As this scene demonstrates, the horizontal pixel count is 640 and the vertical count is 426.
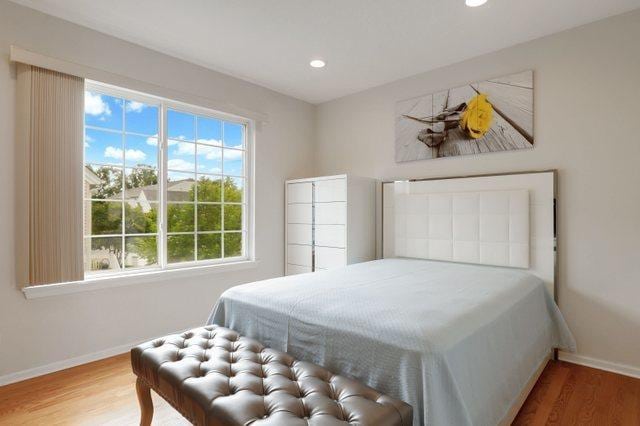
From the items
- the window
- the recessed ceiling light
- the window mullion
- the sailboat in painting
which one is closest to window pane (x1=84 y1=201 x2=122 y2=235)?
the window

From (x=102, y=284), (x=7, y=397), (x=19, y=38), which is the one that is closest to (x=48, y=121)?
(x=19, y=38)

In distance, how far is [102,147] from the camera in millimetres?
2695

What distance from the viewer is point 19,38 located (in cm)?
224

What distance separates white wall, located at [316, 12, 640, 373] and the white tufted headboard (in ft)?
0.38

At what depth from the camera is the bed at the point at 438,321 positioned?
1286 millimetres

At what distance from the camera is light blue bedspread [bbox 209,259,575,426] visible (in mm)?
1265

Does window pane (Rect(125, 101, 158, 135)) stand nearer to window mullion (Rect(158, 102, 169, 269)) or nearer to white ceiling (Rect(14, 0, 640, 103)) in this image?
window mullion (Rect(158, 102, 169, 269))

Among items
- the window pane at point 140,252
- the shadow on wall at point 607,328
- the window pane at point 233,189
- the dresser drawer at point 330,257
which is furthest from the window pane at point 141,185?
the shadow on wall at point 607,328

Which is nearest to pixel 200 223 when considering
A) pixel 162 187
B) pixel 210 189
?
pixel 210 189

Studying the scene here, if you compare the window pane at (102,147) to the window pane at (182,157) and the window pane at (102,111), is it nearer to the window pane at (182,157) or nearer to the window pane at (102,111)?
the window pane at (102,111)

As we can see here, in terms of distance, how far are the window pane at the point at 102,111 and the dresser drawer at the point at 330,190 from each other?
186 centimetres

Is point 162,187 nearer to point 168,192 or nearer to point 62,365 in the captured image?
point 168,192

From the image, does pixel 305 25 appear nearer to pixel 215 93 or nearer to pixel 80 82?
pixel 215 93

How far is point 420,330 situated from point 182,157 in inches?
105
